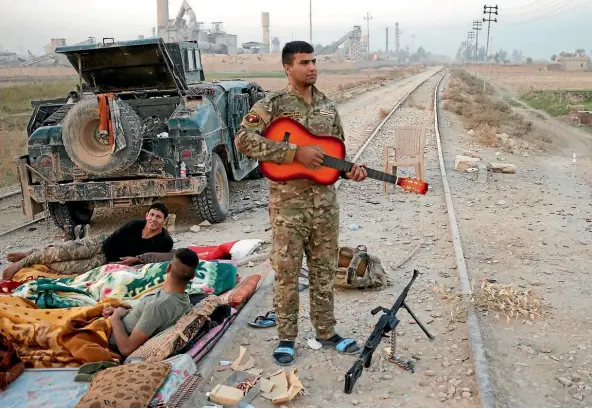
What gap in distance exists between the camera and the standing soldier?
165 inches

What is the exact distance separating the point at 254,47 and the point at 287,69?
138444mm

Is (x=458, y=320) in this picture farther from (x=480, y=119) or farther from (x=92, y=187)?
(x=480, y=119)

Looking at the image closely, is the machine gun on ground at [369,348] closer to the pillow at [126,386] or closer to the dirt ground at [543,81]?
the pillow at [126,386]

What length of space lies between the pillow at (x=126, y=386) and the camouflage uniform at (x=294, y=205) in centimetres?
99

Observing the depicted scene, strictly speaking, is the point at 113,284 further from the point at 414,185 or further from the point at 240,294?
the point at 414,185

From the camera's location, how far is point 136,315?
14.9ft

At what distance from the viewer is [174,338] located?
434 centimetres

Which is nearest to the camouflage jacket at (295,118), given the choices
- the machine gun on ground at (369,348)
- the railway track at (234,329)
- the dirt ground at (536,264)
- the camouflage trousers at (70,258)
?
the machine gun on ground at (369,348)

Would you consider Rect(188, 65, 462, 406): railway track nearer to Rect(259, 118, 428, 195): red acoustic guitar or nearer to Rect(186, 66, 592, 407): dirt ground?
Rect(186, 66, 592, 407): dirt ground

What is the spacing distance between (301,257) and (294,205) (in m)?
0.37

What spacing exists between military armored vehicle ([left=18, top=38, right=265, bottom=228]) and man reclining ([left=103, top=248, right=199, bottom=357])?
3606 mm

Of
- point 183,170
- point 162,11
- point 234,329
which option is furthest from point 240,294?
point 162,11

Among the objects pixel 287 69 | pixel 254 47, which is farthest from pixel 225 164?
pixel 254 47

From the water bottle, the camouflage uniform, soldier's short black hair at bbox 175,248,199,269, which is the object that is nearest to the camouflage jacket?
the camouflage uniform
